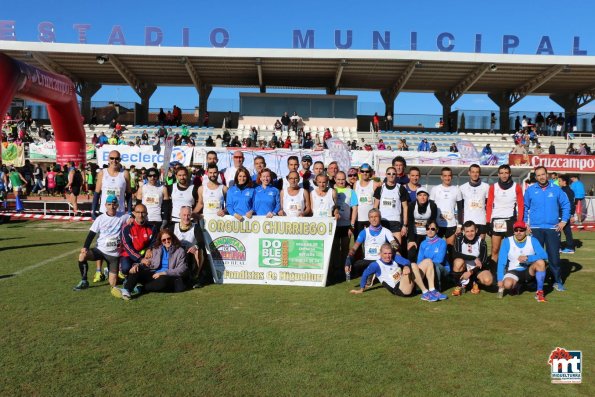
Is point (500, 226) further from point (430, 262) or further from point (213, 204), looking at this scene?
point (213, 204)

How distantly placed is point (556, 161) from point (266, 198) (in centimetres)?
1928

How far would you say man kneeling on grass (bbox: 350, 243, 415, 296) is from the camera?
6.36 metres

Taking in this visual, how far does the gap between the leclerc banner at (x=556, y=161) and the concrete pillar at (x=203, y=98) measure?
2031 centimetres

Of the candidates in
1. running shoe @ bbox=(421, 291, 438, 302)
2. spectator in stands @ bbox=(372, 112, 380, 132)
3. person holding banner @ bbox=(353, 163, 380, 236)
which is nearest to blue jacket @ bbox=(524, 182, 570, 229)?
running shoe @ bbox=(421, 291, 438, 302)

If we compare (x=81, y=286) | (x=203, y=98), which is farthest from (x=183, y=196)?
(x=203, y=98)

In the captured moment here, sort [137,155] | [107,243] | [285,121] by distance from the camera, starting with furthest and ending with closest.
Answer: [285,121]
[137,155]
[107,243]

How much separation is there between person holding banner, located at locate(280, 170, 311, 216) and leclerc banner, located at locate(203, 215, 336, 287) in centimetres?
35

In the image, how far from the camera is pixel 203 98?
112 ft

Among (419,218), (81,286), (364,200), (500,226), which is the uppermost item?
(364,200)

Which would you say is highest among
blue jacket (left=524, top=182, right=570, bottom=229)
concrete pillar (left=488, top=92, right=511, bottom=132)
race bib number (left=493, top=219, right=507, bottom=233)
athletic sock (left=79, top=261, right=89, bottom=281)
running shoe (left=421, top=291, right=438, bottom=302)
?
concrete pillar (left=488, top=92, right=511, bottom=132)

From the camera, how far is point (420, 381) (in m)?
3.73

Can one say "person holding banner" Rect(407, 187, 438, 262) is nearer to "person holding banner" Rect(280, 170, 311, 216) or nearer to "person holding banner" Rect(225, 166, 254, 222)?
"person holding banner" Rect(280, 170, 311, 216)

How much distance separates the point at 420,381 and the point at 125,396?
7.09ft

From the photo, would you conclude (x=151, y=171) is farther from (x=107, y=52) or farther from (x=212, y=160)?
(x=107, y=52)
